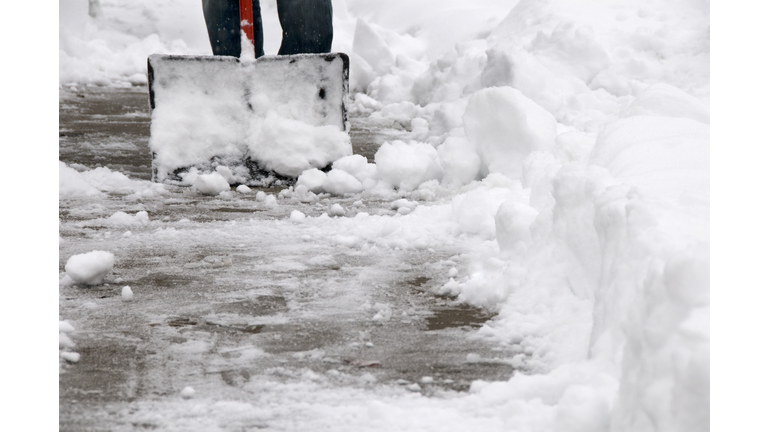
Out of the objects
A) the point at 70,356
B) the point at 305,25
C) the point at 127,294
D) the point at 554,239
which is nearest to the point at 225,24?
the point at 305,25

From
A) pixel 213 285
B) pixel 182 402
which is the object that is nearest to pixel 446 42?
pixel 213 285

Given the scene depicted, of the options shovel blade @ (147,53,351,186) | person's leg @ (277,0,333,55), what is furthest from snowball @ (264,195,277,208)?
person's leg @ (277,0,333,55)

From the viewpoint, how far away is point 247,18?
3.84 m

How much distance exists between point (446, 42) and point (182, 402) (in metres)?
7.17

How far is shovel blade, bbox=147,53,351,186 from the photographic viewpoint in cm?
365

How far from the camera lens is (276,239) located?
104 inches

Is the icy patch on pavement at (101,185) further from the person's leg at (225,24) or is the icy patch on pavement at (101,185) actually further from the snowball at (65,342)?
the snowball at (65,342)

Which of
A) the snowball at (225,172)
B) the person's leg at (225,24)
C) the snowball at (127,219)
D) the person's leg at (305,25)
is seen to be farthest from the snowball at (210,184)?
the person's leg at (305,25)

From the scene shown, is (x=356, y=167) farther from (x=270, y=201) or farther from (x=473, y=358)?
(x=473, y=358)

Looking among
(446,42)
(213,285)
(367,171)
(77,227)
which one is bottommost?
(213,285)

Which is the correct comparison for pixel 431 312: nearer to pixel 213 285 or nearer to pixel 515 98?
pixel 213 285

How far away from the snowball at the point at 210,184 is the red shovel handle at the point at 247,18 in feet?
2.67

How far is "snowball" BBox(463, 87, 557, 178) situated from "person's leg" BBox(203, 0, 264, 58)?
1.38 metres

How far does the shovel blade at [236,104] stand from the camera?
3.65 metres
